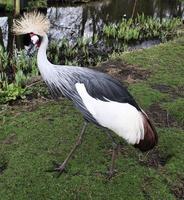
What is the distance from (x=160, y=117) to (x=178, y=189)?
1.49m

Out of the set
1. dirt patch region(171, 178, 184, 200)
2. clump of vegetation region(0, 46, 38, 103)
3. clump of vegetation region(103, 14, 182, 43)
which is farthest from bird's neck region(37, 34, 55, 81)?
clump of vegetation region(103, 14, 182, 43)

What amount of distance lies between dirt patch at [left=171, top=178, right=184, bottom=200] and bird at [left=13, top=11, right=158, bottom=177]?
0.59m

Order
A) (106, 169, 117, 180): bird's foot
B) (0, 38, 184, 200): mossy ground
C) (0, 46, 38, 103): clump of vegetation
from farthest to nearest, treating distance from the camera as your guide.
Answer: (0, 46, 38, 103): clump of vegetation < (106, 169, 117, 180): bird's foot < (0, 38, 184, 200): mossy ground

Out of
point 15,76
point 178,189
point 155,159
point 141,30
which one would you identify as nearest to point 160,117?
point 155,159

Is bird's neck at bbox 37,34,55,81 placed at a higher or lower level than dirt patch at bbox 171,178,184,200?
higher

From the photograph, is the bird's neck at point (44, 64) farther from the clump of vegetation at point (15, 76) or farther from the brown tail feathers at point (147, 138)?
the clump of vegetation at point (15, 76)

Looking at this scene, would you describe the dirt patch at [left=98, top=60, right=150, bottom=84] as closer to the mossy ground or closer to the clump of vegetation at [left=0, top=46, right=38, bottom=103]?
the mossy ground

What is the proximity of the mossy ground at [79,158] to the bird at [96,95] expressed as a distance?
20.2 inches

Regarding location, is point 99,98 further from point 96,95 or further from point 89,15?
point 89,15

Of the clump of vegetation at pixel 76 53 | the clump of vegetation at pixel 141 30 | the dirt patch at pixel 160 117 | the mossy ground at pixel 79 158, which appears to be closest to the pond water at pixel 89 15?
the clump of vegetation at pixel 141 30

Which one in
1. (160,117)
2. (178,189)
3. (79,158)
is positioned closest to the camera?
(178,189)

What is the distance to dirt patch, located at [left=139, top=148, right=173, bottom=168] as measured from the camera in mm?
4785

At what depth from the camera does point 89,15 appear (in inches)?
640

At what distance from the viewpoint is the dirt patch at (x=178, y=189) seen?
441 cm
